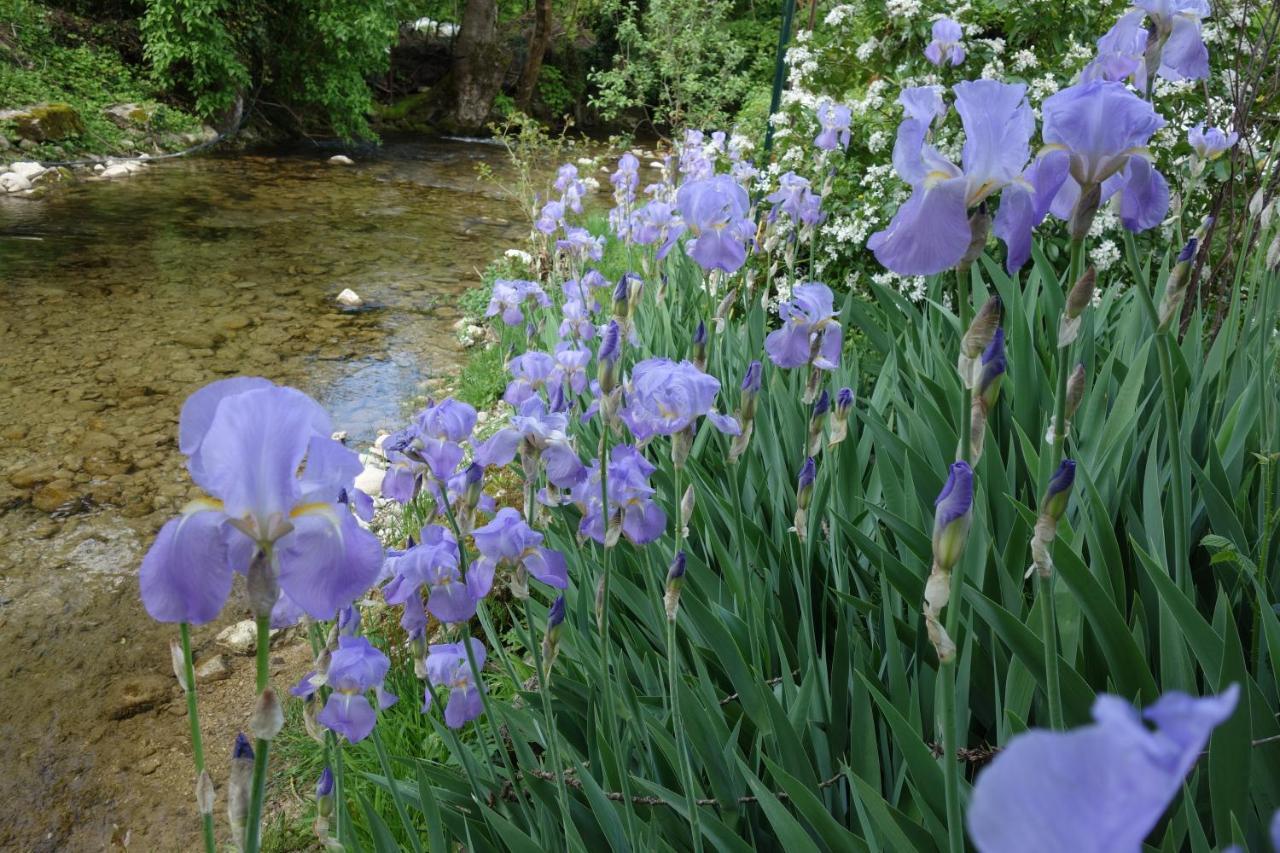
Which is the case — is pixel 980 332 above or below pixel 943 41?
below

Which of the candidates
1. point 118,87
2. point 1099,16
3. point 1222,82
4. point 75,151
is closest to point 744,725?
point 1222,82

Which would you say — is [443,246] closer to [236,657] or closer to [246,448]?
[236,657]

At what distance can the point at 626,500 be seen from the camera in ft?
4.13

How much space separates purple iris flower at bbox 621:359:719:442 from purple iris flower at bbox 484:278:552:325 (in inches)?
47.9

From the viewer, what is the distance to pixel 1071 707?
3.68ft

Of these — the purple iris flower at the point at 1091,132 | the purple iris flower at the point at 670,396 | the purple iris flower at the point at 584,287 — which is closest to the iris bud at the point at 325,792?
the purple iris flower at the point at 670,396

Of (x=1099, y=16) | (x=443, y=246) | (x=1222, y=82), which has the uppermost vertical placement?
(x=1099, y=16)

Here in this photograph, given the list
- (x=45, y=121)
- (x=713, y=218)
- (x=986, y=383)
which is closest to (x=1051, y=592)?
(x=986, y=383)

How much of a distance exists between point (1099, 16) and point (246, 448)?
392 centimetres

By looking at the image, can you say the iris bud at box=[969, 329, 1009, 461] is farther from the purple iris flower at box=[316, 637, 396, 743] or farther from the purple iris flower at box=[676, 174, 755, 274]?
the purple iris flower at box=[676, 174, 755, 274]

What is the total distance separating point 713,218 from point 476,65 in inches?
546

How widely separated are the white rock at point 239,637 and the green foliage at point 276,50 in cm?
955

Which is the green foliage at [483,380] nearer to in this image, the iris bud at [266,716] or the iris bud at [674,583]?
the iris bud at [674,583]

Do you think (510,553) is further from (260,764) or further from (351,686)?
(260,764)
